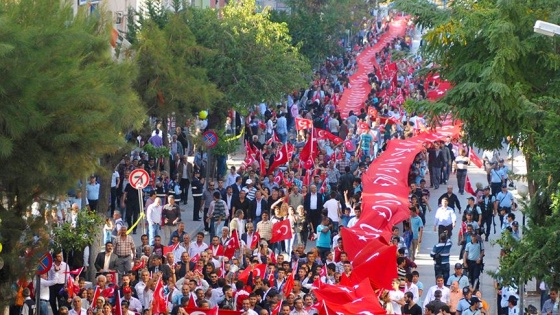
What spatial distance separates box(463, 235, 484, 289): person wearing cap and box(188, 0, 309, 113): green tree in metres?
13.5

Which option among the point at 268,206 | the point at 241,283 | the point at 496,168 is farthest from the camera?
the point at 496,168

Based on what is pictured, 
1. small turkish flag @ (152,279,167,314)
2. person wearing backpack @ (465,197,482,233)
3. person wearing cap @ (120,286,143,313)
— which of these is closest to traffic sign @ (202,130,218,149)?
person wearing backpack @ (465,197,482,233)

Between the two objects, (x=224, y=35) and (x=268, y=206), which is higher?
(x=224, y=35)

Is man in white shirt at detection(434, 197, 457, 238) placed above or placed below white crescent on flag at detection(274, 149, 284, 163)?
below

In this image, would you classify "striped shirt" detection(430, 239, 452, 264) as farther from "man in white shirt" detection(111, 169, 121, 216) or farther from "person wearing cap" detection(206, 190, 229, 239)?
"man in white shirt" detection(111, 169, 121, 216)

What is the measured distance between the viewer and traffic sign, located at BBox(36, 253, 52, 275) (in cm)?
2353

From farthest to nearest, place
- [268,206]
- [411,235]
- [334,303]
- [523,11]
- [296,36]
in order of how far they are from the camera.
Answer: [296,36] → [268,206] → [411,235] → [523,11] → [334,303]

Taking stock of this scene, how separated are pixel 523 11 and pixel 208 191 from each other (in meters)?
9.16

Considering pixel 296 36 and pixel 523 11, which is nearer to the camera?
pixel 523 11

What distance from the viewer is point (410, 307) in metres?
23.2

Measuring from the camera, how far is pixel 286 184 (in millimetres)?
34219

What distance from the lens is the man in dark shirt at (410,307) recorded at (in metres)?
23.1

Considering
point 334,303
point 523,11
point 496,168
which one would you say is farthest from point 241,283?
point 496,168

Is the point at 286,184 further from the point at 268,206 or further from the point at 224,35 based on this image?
the point at 224,35
